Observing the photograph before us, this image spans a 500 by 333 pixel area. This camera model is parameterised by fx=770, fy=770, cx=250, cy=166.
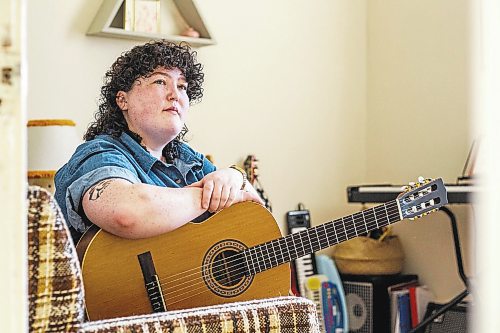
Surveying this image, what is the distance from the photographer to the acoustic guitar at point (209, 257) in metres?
1.92

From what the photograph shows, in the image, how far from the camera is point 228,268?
2.06m

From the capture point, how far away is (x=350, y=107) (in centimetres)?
416

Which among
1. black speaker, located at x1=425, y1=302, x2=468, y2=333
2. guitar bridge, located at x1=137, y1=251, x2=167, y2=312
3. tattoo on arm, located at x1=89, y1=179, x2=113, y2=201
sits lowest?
black speaker, located at x1=425, y1=302, x2=468, y2=333

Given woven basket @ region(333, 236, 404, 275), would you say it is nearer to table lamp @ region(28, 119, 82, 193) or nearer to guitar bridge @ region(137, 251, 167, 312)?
table lamp @ region(28, 119, 82, 193)

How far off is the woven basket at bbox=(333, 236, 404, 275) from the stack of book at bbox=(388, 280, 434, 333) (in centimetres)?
11

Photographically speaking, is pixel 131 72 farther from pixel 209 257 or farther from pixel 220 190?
pixel 209 257

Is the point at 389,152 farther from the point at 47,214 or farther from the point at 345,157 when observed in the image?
the point at 47,214

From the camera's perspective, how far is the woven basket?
3.77 metres

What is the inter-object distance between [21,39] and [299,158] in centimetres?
340

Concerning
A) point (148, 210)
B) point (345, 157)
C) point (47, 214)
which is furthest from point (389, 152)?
point (47, 214)

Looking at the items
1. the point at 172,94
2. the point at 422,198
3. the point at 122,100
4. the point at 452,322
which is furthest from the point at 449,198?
the point at 122,100

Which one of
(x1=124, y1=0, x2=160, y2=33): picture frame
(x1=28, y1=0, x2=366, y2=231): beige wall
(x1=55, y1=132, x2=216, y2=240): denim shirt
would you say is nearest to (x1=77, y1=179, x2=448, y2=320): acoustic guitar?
(x1=55, y1=132, x2=216, y2=240): denim shirt

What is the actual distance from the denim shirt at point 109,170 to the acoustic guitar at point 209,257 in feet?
0.35

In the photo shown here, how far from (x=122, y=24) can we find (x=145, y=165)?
1.20 meters
